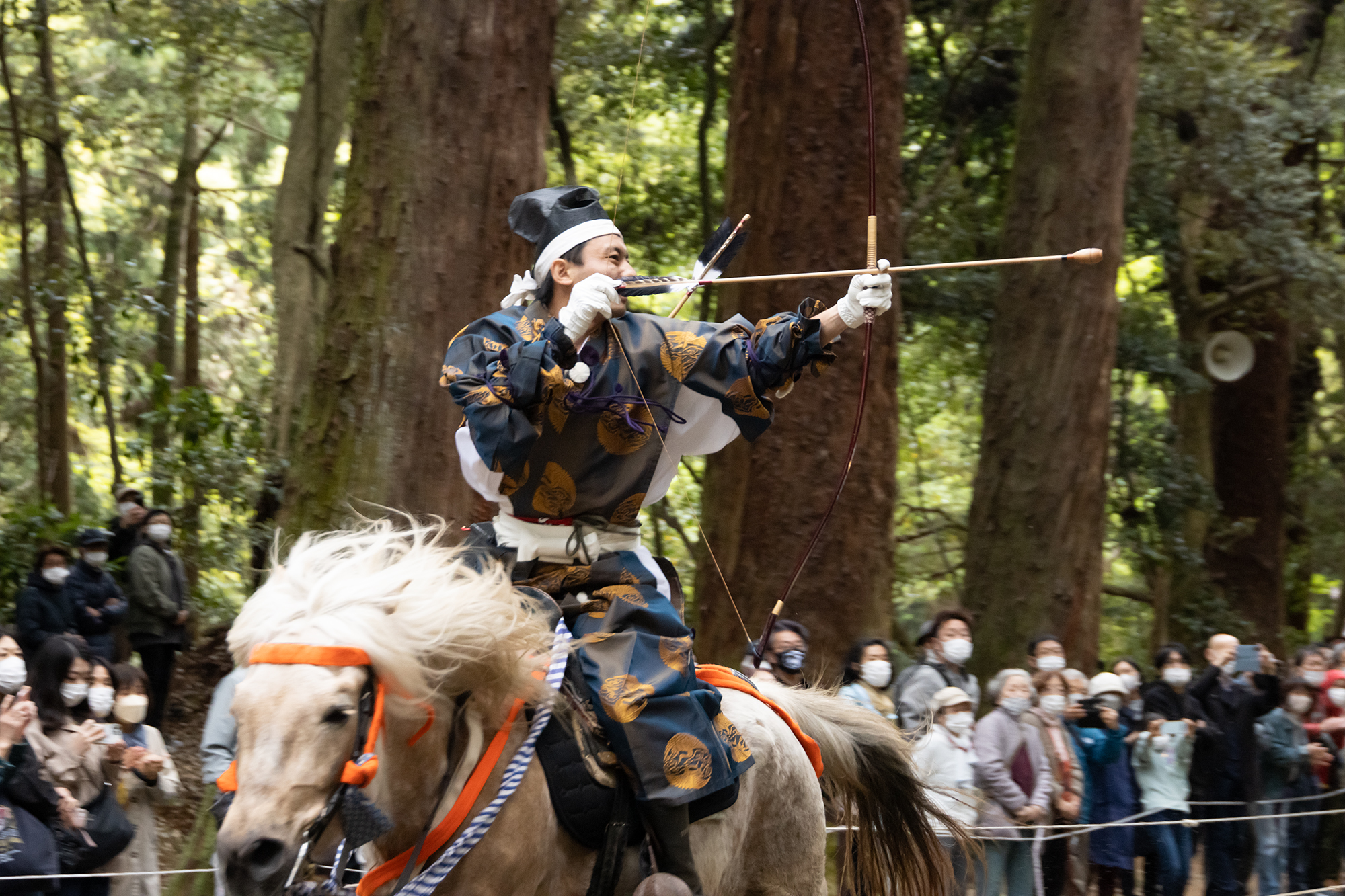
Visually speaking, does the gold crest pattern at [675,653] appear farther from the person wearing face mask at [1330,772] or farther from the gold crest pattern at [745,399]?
the person wearing face mask at [1330,772]

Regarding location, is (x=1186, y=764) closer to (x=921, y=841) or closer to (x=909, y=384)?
(x=921, y=841)

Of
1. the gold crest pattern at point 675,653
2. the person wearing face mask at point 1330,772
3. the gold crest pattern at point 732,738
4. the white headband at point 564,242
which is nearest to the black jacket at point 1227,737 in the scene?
the person wearing face mask at point 1330,772

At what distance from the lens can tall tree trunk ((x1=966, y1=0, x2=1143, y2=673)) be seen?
9250 millimetres

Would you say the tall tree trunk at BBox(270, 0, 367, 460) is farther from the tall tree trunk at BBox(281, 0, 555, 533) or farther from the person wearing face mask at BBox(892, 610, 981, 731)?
the person wearing face mask at BBox(892, 610, 981, 731)

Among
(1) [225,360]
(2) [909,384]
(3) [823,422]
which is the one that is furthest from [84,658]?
(1) [225,360]

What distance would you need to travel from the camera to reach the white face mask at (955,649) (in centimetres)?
620

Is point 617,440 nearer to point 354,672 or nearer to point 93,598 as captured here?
point 354,672

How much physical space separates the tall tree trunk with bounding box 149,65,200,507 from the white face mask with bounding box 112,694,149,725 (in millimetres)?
4957

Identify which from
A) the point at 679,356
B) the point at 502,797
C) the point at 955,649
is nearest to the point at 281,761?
the point at 502,797

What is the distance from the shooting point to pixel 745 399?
3.27 m

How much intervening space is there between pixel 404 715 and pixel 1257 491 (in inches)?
527

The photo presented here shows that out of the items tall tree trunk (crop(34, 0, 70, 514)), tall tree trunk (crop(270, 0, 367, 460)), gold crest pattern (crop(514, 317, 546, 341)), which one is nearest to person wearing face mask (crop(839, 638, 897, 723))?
gold crest pattern (crop(514, 317, 546, 341))

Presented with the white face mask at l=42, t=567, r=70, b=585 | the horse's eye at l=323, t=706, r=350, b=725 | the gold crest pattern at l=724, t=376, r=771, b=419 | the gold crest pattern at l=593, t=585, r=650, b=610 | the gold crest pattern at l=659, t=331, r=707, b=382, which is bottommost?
the white face mask at l=42, t=567, r=70, b=585

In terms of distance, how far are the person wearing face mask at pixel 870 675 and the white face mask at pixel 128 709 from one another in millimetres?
2854
